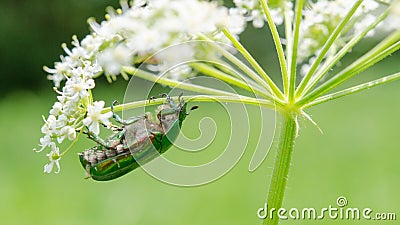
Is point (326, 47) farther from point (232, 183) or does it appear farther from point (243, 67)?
point (232, 183)

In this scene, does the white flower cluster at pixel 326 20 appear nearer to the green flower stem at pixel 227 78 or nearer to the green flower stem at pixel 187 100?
the green flower stem at pixel 227 78

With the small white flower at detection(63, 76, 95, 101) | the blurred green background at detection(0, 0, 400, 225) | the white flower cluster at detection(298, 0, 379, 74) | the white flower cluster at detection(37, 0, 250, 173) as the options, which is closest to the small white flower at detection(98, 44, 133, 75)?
the white flower cluster at detection(37, 0, 250, 173)

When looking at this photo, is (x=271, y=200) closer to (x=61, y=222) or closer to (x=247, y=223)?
(x=247, y=223)

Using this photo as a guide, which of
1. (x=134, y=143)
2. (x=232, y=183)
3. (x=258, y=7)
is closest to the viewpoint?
(x=134, y=143)

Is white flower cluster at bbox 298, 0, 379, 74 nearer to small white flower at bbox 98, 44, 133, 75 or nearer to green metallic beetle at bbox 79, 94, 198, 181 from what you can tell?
small white flower at bbox 98, 44, 133, 75

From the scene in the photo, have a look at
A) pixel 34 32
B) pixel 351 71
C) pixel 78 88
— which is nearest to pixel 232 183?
pixel 351 71

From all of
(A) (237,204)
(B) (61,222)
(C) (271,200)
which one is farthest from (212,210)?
(C) (271,200)
